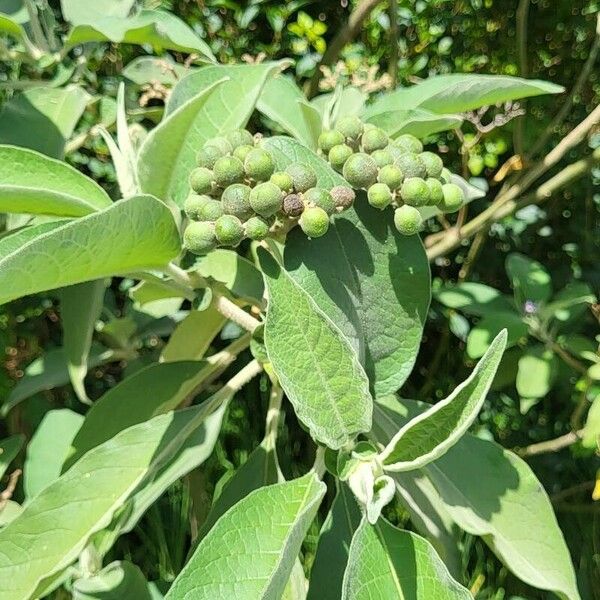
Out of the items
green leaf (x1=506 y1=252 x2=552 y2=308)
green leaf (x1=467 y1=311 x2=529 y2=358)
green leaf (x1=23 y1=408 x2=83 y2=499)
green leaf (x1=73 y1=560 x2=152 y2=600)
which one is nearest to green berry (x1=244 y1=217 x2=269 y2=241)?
green leaf (x1=73 y1=560 x2=152 y2=600)

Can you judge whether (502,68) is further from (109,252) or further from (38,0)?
(109,252)

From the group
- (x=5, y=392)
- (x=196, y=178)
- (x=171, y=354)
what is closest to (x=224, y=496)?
(x=171, y=354)

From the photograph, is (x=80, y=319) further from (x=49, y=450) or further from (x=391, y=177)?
(x=391, y=177)

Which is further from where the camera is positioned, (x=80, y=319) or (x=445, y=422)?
(x=80, y=319)

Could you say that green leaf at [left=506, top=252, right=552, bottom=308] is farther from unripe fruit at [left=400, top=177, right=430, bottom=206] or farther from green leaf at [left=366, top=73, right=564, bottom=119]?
unripe fruit at [left=400, top=177, right=430, bottom=206]

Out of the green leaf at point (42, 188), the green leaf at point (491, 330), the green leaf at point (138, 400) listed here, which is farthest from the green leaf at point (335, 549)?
the green leaf at point (491, 330)

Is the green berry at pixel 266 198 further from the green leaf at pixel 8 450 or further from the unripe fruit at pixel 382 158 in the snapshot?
the green leaf at pixel 8 450

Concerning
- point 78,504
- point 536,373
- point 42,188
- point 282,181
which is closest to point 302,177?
point 282,181
